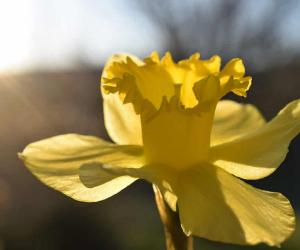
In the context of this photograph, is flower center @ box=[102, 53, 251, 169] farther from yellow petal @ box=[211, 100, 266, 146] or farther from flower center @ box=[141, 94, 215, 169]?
yellow petal @ box=[211, 100, 266, 146]

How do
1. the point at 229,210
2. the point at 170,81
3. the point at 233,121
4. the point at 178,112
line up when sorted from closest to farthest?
the point at 229,210 < the point at 178,112 < the point at 170,81 < the point at 233,121

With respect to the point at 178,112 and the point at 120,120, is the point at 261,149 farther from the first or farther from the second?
the point at 120,120

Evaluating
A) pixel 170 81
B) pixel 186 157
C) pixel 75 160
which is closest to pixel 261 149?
pixel 186 157

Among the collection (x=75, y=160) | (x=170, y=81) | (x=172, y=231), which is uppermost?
(x=170, y=81)

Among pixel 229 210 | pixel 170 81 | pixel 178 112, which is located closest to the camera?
pixel 229 210

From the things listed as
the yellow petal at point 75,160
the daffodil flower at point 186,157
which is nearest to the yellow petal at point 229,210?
the daffodil flower at point 186,157

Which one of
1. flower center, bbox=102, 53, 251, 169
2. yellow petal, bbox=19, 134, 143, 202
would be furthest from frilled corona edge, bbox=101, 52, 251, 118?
yellow petal, bbox=19, 134, 143, 202

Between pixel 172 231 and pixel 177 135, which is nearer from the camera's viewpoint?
pixel 172 231

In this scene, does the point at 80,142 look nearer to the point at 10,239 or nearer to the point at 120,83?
the point at 120,83
